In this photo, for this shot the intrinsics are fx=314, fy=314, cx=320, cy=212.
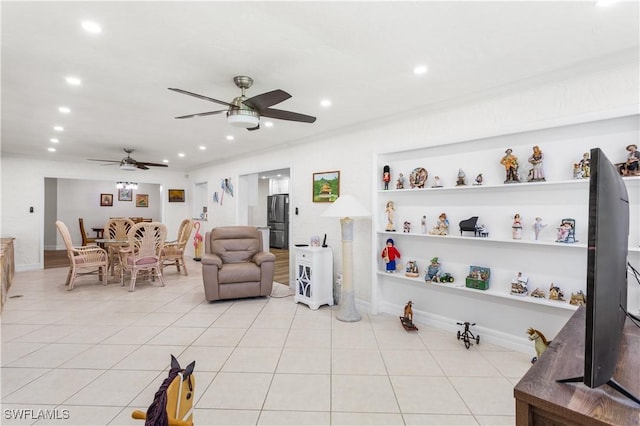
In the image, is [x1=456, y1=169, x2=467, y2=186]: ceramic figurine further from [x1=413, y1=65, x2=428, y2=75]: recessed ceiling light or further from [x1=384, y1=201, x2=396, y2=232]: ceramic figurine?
[x1=413, y1=65, x2=428, y2=75]: recessed ceiling light

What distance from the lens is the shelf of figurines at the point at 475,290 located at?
8.26 ft

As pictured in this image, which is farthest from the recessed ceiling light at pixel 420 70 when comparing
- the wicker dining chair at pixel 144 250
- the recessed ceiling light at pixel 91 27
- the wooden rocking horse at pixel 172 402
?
the wicker dining chair at pixel 144 250

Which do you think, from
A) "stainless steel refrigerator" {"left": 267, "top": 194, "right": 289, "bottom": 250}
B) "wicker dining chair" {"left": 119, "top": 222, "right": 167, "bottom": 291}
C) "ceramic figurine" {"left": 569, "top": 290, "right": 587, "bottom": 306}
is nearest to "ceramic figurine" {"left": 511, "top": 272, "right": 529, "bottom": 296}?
"ceramic figurine" {"left": 569, "top": 290, "right": 587, "bottom": 306}

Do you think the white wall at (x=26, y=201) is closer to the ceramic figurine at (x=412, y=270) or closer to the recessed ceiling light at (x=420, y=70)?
the ceramic figurine at (x=412, y=270)

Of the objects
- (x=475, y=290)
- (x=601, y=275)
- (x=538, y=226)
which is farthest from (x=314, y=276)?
(x=601, y=275)

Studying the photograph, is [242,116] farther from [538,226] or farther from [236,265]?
[538,226]

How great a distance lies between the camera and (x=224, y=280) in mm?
4141

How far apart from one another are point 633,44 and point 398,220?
233 centimetres

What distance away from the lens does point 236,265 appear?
173 inches

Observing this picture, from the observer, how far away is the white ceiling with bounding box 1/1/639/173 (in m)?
1.78

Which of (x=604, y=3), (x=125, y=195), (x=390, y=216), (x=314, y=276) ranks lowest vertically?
(x=314, y=276)

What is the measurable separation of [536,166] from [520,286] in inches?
41.1

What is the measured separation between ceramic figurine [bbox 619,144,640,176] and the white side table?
2.96m

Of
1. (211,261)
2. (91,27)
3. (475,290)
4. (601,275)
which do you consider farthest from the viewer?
(211,261)
